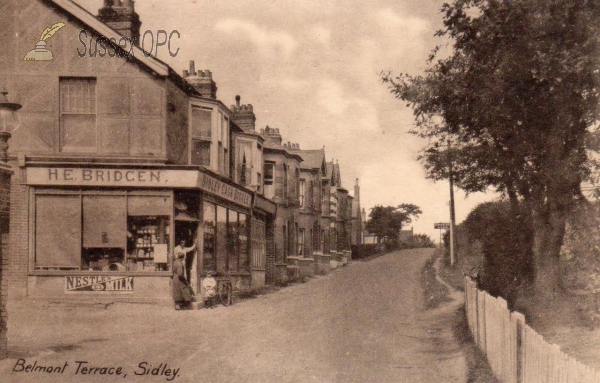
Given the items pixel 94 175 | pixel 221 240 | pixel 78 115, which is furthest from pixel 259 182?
pixel 94 175

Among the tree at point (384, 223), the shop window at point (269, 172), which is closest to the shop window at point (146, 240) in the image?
the shop window at point (269, 172)

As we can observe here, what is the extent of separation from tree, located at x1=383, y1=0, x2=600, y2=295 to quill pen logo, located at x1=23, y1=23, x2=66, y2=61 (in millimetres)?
9517

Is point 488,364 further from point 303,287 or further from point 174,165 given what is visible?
point 303,287

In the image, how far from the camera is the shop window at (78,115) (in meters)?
18.0

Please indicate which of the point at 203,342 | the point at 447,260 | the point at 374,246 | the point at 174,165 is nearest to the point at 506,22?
the point at 203,342

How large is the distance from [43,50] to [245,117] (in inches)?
424

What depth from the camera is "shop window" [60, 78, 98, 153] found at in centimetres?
1798

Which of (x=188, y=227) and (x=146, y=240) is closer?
(x=146, y=240)

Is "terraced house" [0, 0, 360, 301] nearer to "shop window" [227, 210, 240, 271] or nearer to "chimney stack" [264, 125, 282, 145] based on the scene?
"shop window" [227, 210, 240, 271]

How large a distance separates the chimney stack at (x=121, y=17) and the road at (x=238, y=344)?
783 centimetres

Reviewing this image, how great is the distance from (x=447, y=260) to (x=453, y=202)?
7.08 metres

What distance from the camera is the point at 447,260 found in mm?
40688

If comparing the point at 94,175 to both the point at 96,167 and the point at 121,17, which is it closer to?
the point at 96,167

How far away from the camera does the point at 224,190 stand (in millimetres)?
20547
